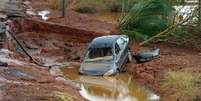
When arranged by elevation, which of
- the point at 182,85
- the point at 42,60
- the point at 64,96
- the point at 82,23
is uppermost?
the point at 64,96

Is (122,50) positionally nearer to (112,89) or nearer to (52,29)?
(112,89)

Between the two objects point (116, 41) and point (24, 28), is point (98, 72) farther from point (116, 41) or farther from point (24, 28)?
point (24, 28)

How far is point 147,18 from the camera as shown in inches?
1194

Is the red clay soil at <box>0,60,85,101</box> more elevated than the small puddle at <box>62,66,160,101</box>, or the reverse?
the red clay soil at <box>0,60,85,101</box>

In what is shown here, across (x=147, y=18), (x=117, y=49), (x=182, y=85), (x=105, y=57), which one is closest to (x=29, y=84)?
(x=182, y=85)

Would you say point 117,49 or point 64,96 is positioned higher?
point 64,96

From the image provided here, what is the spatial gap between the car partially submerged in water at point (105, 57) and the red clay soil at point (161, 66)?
0.81 meters

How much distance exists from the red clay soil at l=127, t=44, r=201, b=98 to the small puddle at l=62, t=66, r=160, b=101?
0.36 metres

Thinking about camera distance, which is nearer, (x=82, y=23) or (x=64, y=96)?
(x=64, y=96)

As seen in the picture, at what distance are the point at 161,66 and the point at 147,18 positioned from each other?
7.44m

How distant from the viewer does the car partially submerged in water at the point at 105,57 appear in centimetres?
2267

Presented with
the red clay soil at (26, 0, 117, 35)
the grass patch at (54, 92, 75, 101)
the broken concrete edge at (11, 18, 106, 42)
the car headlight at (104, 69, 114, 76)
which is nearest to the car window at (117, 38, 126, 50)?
the car headlight at (104, 69, 114, 76)

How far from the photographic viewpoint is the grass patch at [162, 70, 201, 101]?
17.7 metres

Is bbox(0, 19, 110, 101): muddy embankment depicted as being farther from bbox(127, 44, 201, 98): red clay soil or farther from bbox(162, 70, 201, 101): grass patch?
bbox(162, 70, 201, 101): grass patch
